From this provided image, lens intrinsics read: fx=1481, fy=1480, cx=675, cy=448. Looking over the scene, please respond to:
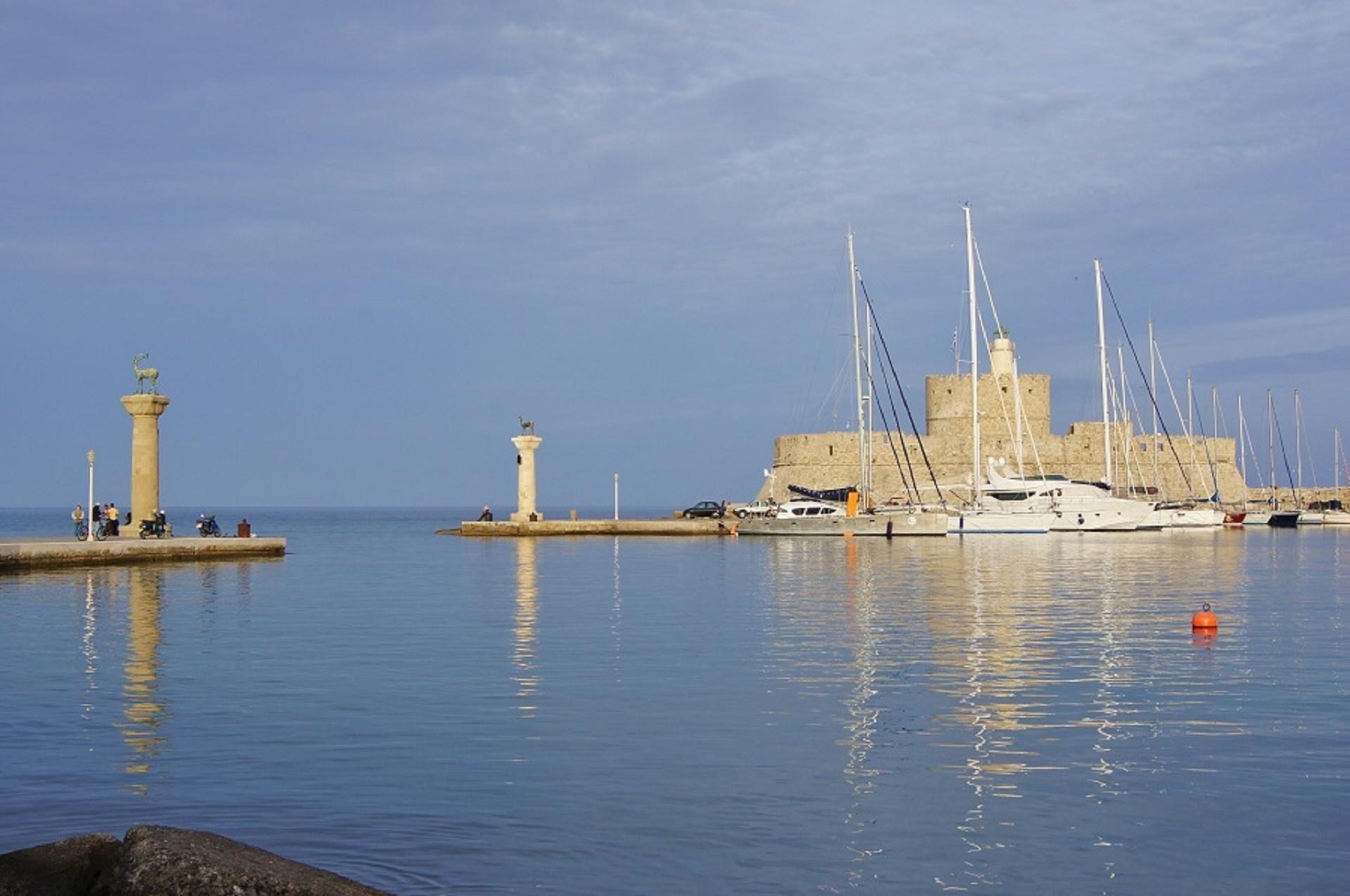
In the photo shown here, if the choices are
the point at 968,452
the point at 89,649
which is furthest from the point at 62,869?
the point at 968,452

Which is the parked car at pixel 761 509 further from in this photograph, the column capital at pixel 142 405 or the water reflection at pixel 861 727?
the water reflection at pixel 861 727

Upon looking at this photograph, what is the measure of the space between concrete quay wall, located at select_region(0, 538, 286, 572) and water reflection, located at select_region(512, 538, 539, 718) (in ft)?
23.0

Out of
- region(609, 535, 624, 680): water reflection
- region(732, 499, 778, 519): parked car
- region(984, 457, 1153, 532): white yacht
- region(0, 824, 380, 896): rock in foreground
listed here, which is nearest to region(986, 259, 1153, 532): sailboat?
region(984, 457, 1153, 532): white yacht

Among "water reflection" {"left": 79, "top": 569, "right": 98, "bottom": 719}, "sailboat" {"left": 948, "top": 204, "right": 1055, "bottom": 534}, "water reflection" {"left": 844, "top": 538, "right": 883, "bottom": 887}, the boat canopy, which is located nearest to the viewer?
"water reflection" {"left": 844, "top": 538, "right": 883, "bottom": 887}

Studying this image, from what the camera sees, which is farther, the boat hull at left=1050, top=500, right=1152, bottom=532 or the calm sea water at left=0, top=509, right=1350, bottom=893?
the boat hull at left=1050, top=500, right=1152, bottom=532

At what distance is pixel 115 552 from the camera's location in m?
31.0

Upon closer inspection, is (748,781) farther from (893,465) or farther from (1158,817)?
(893,465)

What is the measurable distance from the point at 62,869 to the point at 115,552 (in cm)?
2713

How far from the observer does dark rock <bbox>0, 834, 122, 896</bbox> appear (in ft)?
18.0

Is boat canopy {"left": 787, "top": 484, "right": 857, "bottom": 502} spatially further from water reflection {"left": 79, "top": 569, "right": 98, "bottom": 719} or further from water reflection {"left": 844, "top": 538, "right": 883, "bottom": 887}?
water reflection {"left": 79, "top": 569, "right": 98, "bottom": 719}

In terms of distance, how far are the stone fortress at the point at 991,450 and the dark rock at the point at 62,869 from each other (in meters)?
62.0

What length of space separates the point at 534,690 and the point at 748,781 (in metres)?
4.18

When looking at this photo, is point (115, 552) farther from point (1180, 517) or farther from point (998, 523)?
point (1180, 517)

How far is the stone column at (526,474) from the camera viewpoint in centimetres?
5259
